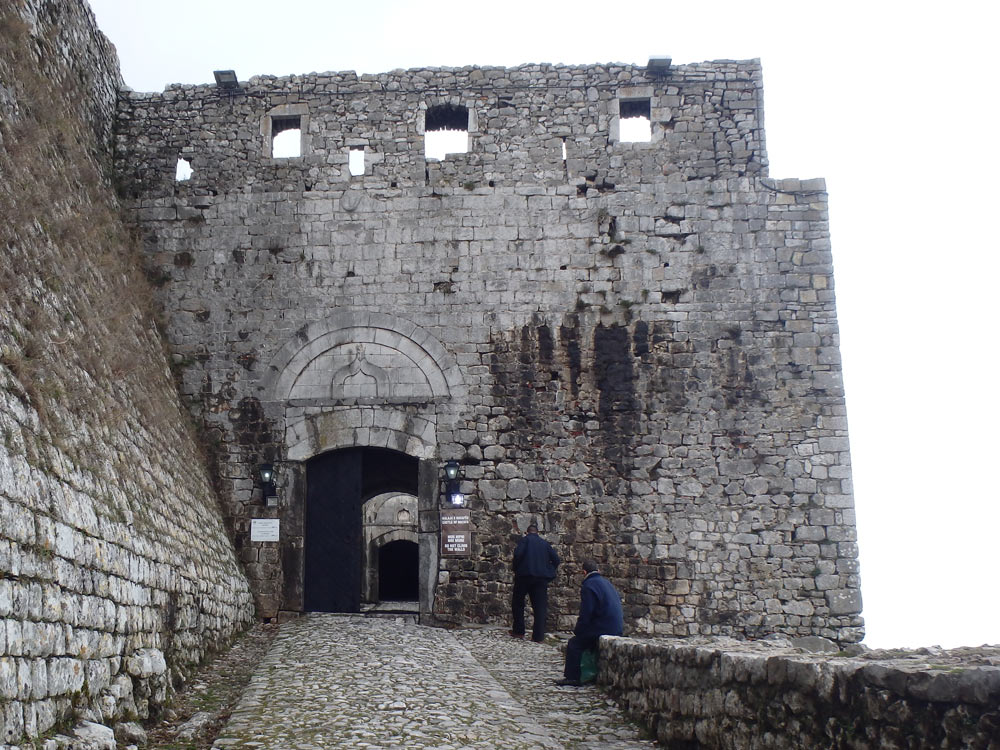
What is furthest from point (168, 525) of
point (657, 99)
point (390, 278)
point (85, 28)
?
point (657, 99)

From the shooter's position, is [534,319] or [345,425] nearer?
[345,425]

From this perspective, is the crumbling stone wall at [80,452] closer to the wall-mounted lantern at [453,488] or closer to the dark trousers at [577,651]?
the wall-mounted lantern at [453,488]

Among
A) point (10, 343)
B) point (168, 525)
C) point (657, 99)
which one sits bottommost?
point (168, 525)

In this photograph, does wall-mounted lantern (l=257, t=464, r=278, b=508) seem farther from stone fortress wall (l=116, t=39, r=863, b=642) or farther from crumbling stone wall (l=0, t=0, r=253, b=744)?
crumbling stone wall (l=0, t=0, r=253, b=744)

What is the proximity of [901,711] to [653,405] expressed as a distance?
8007 mm

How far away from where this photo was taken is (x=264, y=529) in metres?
10.8

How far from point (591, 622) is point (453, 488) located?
3936 millimetres

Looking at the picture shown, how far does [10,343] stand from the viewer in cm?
495

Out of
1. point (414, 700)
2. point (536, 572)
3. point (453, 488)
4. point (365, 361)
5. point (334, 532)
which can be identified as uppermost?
point (365, 361)

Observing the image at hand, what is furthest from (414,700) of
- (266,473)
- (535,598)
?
(266,473)

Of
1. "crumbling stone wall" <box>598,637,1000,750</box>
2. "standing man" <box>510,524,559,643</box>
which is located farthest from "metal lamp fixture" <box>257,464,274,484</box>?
"crumbling stone wall" <box>598,637,1000,750</box>

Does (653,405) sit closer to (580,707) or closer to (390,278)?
(390,278)

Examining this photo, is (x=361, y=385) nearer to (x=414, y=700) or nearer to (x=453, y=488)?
(x=453, y=488)

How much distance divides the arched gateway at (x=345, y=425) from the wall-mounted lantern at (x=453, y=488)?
17 cm
